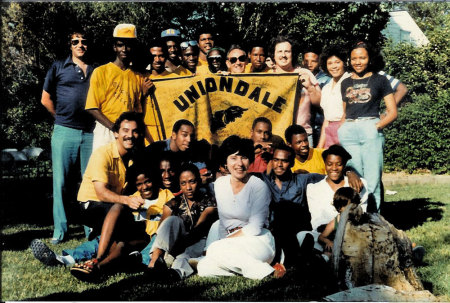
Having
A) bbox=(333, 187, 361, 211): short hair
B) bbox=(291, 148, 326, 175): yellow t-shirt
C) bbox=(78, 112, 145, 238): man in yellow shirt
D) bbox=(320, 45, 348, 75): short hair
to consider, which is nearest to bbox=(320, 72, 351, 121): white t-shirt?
bbox=(320, 45, 348, 75): short hair

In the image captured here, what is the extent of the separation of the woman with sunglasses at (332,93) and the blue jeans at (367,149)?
0.14m

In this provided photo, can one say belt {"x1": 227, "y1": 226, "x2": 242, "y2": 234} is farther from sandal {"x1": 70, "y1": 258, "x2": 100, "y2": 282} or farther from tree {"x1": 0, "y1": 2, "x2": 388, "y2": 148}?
tree {"x1": 0, "y1": 2, "x2": 388, "y2": 148}

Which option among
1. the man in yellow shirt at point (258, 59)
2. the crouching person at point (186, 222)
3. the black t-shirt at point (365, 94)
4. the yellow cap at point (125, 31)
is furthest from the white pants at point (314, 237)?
the yellow cap at point (125, 31)

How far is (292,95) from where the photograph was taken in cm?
571

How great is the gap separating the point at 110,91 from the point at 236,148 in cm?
148

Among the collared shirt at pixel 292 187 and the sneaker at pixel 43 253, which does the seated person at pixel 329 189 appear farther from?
the sneaker at pixel 43 253

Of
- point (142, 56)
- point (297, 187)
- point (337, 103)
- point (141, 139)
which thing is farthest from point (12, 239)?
point (337, 103)

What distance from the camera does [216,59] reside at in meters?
5.68

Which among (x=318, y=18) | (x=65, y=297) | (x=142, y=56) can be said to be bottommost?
(x=65, y=297)

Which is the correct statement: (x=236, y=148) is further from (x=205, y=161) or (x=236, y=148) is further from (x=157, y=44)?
(x=157, y=44)

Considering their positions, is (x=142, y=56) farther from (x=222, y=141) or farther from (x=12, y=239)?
(x=12, y=239)

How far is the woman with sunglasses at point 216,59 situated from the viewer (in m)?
5.68

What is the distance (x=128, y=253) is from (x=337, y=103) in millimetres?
2674

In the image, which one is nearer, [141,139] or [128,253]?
[128,253]
